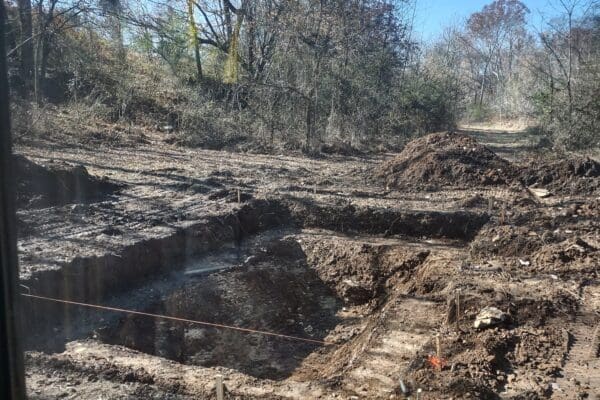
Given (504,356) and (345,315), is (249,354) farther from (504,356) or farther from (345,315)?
(504,356)

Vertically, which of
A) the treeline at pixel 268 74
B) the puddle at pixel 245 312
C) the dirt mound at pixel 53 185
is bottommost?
the puddle at pixel 245 312

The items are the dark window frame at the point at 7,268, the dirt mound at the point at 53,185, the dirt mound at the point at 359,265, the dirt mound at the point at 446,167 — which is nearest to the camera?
the dark window frame at the point at 7,268

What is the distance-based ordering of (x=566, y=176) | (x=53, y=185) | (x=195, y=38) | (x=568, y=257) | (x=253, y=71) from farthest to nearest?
1. (x=195, y=38)
2. (x=253, y=71)
3. (x=566, y=176)
4. (x=53, y=185)
5. (x=568, y=257)

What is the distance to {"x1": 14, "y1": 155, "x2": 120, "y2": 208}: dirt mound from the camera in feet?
27.9

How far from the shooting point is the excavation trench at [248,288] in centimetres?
562

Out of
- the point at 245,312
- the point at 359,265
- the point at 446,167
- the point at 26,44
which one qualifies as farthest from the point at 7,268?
the point at 26,44

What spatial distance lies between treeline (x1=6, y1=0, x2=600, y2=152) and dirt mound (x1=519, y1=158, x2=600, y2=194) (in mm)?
4940

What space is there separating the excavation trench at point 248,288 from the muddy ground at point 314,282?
23mm

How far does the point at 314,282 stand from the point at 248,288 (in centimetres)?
112

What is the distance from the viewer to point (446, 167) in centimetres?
1209

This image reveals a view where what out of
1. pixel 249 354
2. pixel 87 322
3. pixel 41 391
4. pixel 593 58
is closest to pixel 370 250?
pixel 249 354

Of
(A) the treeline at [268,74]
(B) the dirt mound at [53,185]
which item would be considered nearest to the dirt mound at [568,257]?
(B) the dirt mound at [53,185]

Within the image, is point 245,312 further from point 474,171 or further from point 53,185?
point 474,171

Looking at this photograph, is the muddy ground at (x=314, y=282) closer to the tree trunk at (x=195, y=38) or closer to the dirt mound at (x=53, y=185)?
the dirt mound at (x=53, y=185)
